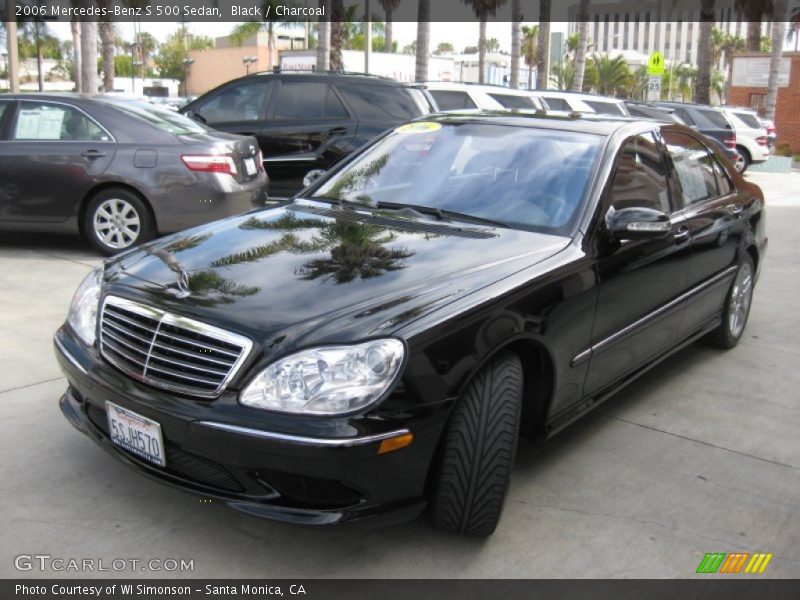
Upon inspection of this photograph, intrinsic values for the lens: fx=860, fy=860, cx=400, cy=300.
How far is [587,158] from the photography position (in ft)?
13.8

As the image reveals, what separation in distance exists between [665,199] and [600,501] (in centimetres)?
185

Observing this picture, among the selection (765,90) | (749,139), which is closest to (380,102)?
(749,139)

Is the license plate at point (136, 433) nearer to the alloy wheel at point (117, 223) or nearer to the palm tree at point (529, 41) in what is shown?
the alloy wheel at point (117, 223)

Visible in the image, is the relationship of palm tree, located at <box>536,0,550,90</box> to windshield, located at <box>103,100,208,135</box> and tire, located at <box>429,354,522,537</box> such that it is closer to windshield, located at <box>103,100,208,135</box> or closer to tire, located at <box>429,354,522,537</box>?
windshield, located at <box>103,100,208,135</box>

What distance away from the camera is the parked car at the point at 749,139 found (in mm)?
20422

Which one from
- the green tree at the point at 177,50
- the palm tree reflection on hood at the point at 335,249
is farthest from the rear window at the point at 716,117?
the green tree at the point at 177,50

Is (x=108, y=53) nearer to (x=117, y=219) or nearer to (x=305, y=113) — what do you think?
(x=305, y=113)

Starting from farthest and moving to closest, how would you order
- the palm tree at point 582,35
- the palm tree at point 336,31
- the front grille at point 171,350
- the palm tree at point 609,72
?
the palm tree at point 609,72 → the palm tree at point 582,35 → the palm tree at point 336,31 → the front grille at point 171,350

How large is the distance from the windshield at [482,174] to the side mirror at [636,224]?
0.19 m

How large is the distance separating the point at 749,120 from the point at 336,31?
1078cm

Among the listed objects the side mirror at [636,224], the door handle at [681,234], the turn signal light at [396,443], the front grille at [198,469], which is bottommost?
the front grille at [198,469]

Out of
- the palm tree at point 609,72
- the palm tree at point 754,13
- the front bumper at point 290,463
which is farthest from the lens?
the palm tree at point 609,72

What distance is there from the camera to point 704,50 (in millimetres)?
26656

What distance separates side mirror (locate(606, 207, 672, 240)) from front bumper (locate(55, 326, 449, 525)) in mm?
1481
